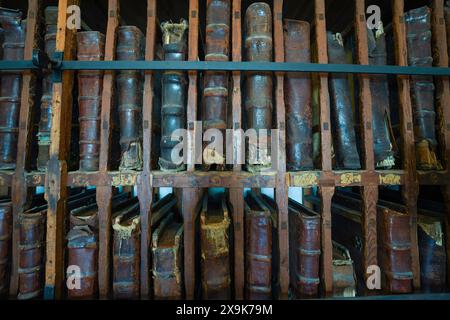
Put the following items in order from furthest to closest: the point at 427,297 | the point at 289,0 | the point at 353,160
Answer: the point at 289,0 < the point at 353,160 < the point at 427,297

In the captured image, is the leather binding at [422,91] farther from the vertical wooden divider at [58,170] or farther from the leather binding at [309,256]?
the vertical wooden divider at [58,170]

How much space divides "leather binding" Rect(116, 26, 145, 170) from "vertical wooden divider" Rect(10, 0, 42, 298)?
0.52 m

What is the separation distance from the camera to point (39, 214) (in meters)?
1.27

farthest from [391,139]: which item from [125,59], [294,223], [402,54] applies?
[125,59]

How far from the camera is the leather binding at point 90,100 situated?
1312mm

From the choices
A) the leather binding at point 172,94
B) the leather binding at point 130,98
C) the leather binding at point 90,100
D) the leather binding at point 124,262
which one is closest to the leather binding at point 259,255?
the leather binding at point 172,94

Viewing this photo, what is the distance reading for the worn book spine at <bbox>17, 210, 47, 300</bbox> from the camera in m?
1.23

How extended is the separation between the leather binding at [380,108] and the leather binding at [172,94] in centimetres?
120

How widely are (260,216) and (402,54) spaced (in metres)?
1.33

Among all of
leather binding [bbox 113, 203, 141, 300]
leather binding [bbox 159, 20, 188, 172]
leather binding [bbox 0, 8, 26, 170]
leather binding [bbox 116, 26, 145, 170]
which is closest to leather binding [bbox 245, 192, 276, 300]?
leather binding [bbox 159, 20, 188, 172]

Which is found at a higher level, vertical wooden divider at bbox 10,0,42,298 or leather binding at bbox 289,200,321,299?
vertical wooden divider at bbox 10,0,42,298

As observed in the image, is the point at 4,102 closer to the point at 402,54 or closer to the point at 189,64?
the point at 189,64

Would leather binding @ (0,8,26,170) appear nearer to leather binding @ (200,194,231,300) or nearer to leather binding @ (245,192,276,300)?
leather binding @ (200,194,231,300)

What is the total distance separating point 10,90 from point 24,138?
331 mm
